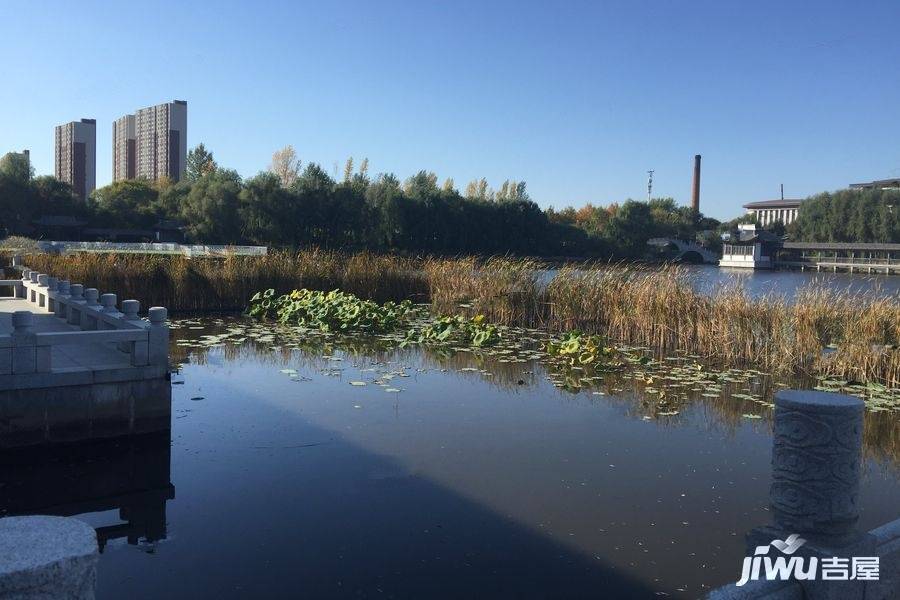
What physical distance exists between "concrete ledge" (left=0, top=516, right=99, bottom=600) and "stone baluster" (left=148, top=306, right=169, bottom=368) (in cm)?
481

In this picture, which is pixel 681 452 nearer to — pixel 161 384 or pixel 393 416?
pixel 393 416

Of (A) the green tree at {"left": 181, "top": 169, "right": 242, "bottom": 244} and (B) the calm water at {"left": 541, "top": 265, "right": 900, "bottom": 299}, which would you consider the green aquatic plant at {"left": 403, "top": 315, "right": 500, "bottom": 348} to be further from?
(A) the green tree at {"left": 181, "top": 169, "right": 242, "bottom": 244}

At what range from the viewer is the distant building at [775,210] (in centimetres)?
9444

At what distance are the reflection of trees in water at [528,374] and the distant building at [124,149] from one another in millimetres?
88420

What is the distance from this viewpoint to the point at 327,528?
4.24 m

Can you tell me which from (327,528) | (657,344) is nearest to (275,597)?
(327,528)

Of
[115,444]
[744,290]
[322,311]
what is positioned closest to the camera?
[115,444]

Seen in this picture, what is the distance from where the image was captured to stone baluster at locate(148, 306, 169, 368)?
611 centimetres

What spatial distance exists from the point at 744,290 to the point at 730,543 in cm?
744

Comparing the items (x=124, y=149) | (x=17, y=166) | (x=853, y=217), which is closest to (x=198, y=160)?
(x=17, y=166)

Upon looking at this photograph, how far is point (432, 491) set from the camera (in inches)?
193

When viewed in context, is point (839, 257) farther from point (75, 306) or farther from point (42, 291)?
point (75, 306)

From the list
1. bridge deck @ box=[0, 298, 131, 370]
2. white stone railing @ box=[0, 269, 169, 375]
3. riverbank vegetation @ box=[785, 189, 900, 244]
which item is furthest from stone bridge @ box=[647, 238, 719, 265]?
white stone railing @ box=[0, 269, 169, 375]

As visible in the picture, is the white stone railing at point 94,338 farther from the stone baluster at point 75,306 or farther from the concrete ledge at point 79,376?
the stone baluster at point 75,306
